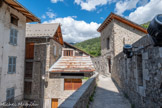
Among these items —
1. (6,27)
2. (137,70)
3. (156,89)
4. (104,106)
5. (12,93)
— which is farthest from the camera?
(12,93)

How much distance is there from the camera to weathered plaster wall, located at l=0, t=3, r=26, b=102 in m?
7.60

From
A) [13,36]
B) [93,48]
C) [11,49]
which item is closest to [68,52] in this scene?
[13,36]

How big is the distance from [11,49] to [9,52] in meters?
0.33

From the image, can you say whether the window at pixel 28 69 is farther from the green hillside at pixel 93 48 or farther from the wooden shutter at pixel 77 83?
the green hillside at pixel 93 48

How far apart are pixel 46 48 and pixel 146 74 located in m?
9.80

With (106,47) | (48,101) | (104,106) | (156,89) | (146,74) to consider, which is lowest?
(48,101)

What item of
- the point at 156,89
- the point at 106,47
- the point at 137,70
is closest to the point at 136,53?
the point at 137,70

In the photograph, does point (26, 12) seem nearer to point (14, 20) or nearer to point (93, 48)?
point (14, 20)

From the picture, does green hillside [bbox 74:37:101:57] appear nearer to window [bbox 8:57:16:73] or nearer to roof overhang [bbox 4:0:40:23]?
roof overhang [bbox 4:0:40:23]

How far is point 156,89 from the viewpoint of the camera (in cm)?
284

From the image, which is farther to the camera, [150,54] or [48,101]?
[48,101]

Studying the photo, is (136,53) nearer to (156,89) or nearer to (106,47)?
(156,89)

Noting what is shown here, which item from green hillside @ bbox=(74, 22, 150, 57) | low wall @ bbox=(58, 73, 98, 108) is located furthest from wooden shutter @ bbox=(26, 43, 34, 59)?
green hillside @ bbox=(74, 22, 150, 57)

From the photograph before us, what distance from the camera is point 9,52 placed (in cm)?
831
